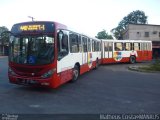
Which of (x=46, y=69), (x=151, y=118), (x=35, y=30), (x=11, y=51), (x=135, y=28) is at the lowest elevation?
(x=151, y=118)

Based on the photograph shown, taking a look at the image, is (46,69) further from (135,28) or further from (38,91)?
(135,28)

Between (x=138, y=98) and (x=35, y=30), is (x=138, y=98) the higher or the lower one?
the lower one

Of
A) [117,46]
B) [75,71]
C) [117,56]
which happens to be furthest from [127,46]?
[75,71]

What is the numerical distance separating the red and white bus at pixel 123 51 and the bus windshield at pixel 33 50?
50.6 feet

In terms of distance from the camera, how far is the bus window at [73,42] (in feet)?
37.6

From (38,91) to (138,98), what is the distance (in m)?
4.11

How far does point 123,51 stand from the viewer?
2605 centimetres

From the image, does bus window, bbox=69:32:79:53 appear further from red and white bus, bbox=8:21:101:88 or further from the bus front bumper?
the bus front bumper

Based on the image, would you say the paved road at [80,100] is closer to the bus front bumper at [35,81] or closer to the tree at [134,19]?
the bus front bumper at [35,81]

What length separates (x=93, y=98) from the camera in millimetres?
8523

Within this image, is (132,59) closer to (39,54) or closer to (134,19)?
(39,54)

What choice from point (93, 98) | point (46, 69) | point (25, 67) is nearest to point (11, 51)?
point (25, 67)

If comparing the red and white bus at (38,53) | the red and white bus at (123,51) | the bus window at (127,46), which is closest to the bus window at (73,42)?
the red and white bus at (38,53)

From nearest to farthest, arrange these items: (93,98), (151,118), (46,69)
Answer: (151,118), (93,98), (46,69)
